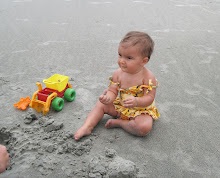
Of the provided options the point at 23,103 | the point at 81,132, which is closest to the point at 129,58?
the point at 81,132

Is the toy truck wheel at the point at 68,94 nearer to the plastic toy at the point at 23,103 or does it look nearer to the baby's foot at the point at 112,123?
the plastic toy at the point at 23,103

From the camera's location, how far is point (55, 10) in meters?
6.07

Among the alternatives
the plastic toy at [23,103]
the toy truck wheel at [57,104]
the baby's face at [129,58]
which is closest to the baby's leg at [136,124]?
the baby's face at [129,58]

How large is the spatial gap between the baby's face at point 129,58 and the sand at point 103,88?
584mm

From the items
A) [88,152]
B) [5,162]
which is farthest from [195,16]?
[5,162]

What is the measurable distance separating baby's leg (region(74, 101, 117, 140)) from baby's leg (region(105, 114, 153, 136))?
0.39 ft

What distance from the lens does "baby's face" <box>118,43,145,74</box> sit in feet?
6.29

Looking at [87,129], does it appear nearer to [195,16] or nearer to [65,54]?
[65,54]

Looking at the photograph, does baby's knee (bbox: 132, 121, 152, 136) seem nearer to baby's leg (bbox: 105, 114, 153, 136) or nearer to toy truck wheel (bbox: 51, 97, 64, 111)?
baby's leg (bbox: 105, 114, 153, 136)

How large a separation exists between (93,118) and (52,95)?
504 millimetres

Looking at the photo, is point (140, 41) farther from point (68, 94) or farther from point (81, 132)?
point (68, 94)

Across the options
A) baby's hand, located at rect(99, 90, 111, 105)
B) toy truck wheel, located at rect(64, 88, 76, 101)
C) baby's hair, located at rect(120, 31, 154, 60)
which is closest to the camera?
baby's hair, located at rect(120, 31, 154, 60)

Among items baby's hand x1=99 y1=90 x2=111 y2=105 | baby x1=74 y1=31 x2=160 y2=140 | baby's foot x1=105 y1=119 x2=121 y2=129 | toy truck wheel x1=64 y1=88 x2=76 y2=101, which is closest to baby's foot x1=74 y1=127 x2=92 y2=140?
baby x1=74 y1=31 x2=160 y2=140

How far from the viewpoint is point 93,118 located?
2.17m
